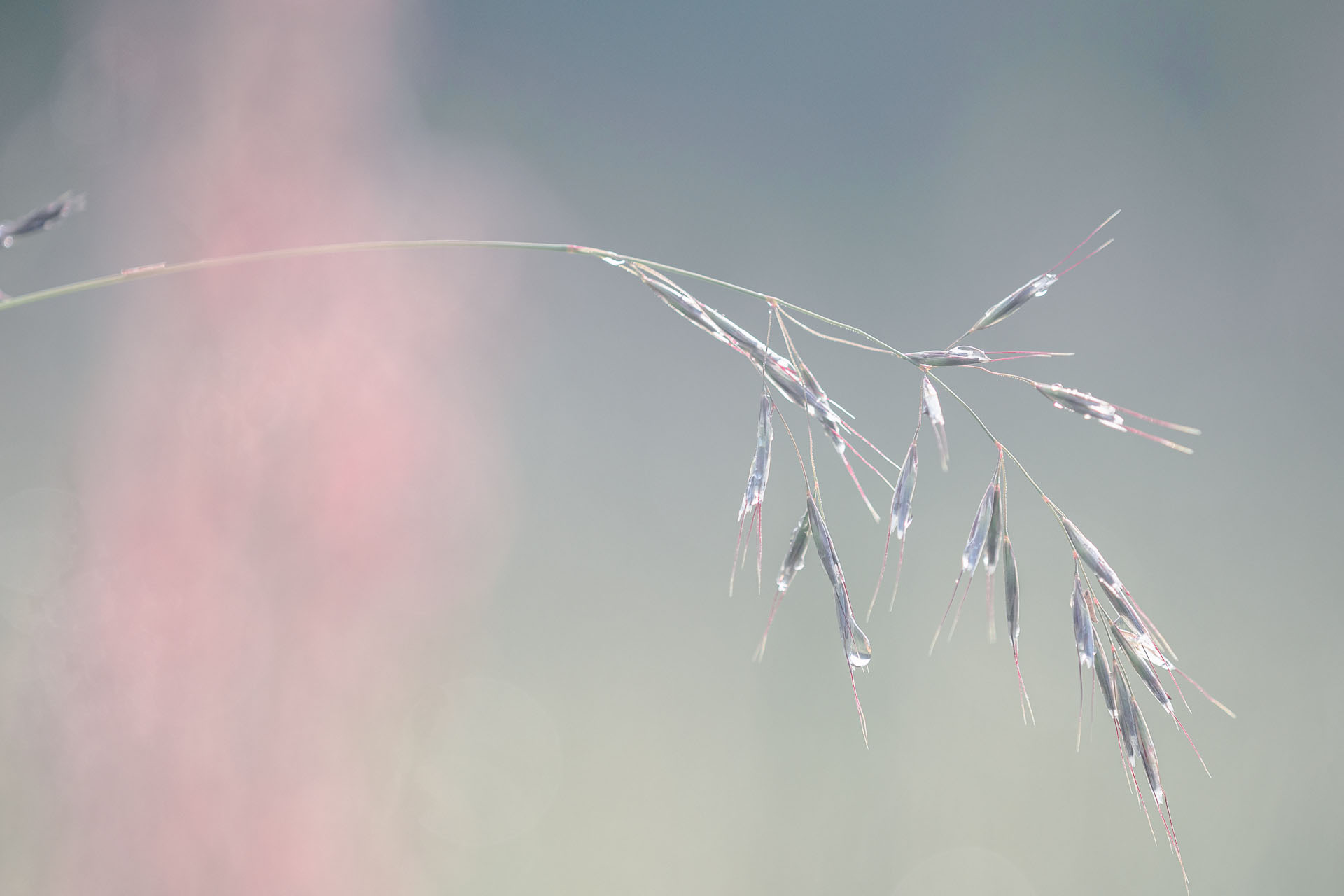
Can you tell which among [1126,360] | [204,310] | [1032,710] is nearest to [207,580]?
[204,310]

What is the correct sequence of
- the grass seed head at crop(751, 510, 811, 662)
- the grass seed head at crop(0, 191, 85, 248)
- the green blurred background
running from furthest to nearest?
the green blurred background, the grass seed head at crop(751, 510, 811, 662), the grass seed head at crop(0, 191, 85, 248)

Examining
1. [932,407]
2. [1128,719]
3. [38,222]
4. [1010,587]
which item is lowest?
[1128,719]

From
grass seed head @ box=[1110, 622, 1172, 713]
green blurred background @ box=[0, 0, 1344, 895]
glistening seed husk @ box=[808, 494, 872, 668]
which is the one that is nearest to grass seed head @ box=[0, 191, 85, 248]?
glistening seed husk @ box=[808, 494, 872, 668]

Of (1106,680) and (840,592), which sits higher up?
(840,592)

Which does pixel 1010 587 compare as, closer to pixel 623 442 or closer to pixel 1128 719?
pixel 1128 719

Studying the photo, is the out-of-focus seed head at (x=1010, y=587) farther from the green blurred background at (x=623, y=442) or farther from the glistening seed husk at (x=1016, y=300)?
the green blurred background at (x=623, y=442)

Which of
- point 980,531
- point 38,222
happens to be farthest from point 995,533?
point 38,222

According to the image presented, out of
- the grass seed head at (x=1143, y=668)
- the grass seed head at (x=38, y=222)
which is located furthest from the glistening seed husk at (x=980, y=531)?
the grass seed head at (x=38, y=222)

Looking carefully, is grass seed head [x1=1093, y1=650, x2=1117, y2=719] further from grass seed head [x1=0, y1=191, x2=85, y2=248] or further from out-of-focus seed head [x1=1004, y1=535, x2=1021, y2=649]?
grass seed head [x1=0, y1=191, x2=85, y2=248]
